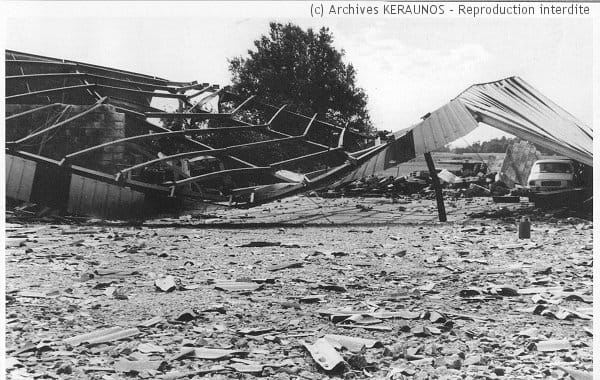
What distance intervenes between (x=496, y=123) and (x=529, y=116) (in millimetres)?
806

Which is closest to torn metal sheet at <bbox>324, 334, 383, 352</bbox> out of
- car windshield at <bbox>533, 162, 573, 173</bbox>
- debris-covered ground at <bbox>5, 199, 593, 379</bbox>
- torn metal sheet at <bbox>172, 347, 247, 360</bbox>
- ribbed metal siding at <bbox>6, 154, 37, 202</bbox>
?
debris-covered ground at <bbox>5, 199, 593, 379</bbox>

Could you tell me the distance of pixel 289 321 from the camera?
5.35 metres

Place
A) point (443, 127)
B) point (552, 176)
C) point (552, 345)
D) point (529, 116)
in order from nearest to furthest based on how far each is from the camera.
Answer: point (552, 345) → point (529, 116) → point (443, 127) → point (552, 176)

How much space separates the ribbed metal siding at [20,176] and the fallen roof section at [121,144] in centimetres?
2

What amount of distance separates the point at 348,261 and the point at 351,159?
14.9 ft

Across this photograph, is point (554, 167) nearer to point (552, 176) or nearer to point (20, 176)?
point (552, 176)

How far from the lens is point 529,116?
1116 cm

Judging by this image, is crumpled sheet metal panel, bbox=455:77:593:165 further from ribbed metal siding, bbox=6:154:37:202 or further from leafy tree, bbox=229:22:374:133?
ribbed metal siding, bbox=6:154:37:202

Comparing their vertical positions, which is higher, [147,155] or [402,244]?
[147,155]

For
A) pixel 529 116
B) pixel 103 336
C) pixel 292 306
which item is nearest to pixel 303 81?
pixel 529 116

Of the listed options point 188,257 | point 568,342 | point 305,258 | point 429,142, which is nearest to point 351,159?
point 429,142

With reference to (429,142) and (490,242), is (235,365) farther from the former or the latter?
(429,142)

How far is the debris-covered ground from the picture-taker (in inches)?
176

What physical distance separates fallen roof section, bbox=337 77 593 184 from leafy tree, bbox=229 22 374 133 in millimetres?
1643
